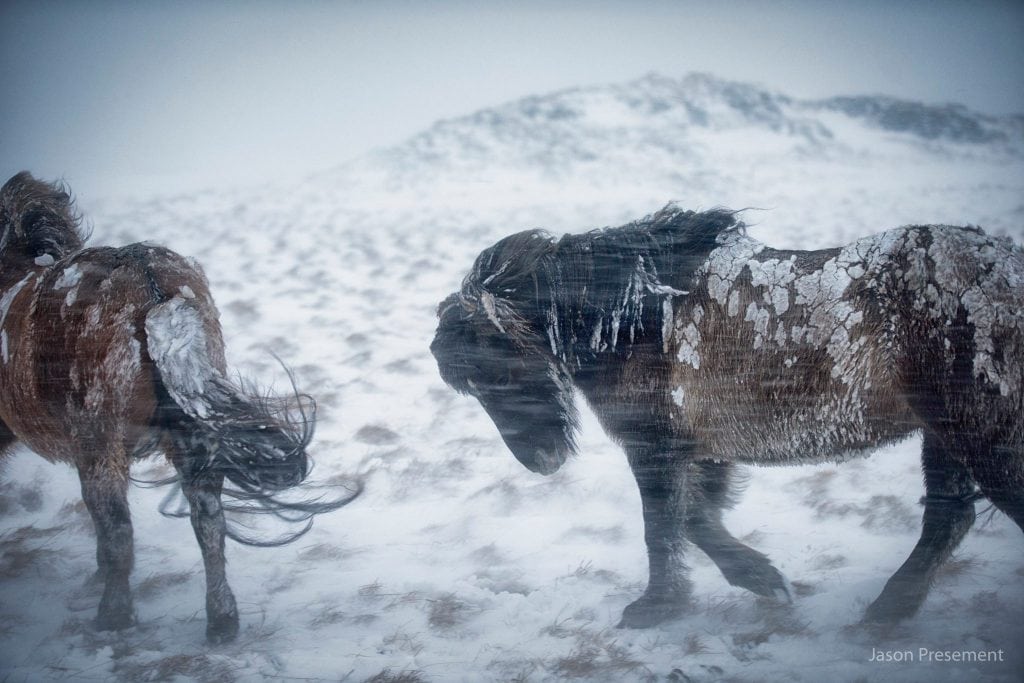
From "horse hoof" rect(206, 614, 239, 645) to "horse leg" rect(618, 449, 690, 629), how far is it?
1146 millimetres

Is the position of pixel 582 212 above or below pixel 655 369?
above

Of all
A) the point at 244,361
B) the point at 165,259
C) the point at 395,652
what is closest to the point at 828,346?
the point at 395,652

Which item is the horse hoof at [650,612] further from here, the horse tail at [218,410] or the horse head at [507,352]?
the horse tail at [218,410]

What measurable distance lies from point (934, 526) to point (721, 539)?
605 mm

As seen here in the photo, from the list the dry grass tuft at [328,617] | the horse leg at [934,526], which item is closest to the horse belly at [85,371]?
the dry grass tuft at [328,617]

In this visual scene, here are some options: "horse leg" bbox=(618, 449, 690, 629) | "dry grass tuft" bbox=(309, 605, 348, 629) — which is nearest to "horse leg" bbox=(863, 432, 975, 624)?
"horse leg" bbox=(618, 449, 690, 629)

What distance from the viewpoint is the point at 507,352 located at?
1.66 m

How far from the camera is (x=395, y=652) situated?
4.58ft

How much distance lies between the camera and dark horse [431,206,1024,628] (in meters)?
1.34

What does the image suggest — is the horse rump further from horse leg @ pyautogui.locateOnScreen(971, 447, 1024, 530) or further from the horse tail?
horse leg @ pyautogui.locateOnScreen(971, 447, 1024, 530)

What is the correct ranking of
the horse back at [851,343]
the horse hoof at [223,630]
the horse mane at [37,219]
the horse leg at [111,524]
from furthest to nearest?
1. the horse mane at [37,219]
2. the horse leg at [111,524]
3. the horse hoof at [223,630]
4. the horse back at [851,343]

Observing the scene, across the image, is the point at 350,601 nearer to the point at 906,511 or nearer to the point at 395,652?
the point at 395,652

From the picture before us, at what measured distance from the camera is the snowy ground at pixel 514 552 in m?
1.39

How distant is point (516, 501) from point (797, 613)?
89 cm
